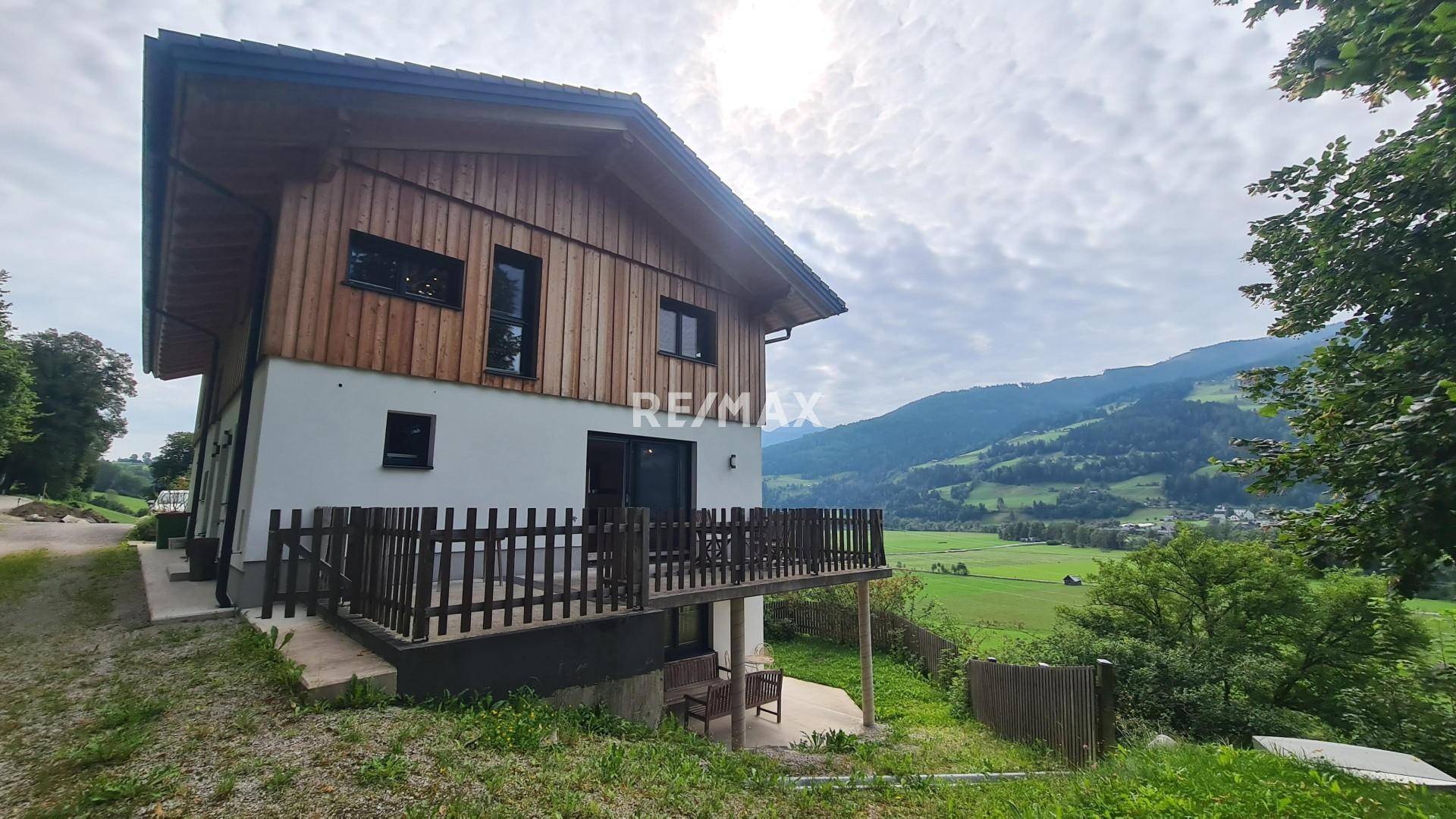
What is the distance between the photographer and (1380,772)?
4.70 m

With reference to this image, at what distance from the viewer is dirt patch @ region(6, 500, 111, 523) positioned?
23.0m

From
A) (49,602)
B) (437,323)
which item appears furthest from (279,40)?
(49,602)

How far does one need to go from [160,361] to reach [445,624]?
18.4 m

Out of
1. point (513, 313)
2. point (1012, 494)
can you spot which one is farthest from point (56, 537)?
point (1012, 494)

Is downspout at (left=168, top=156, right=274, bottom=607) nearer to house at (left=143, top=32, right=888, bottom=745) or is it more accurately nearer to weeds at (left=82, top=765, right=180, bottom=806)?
house at (left=143, top=32, right=888, bottom=745)

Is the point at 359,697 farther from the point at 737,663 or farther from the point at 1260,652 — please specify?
the point at 1260,652

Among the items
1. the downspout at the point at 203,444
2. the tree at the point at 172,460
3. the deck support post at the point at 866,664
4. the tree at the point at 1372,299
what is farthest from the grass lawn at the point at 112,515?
the tree at the point at 1372,299

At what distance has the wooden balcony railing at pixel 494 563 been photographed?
4.59 metres

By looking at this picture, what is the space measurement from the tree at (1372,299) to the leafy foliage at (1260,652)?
4.40 m

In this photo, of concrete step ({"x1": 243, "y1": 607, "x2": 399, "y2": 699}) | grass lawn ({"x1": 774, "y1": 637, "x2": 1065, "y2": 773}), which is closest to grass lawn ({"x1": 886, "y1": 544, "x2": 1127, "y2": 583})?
grass lawn ({"x1": 774, "y1": 637, "x2": 1065, "y2": 773})

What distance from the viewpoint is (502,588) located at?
701cm

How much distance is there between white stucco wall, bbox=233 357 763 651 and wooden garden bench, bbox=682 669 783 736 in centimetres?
371

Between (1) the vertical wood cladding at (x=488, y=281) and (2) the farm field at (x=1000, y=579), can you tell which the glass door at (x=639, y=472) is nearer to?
(1) the vertical wood cladding at (x=488, y=281)

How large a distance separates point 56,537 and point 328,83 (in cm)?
1870
